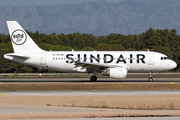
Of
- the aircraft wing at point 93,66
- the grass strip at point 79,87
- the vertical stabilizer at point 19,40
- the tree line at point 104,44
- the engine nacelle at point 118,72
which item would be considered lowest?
the grass strip at point 79,87

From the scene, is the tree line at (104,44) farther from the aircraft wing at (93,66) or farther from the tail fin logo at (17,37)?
the aircraft wing at (93,66)

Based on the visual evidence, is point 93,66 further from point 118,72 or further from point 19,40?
point 19,40

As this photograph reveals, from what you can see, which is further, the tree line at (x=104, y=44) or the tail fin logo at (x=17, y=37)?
the tree line at (x=104, y=44)

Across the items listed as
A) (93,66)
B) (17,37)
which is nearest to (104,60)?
(93,66)

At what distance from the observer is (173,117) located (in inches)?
589

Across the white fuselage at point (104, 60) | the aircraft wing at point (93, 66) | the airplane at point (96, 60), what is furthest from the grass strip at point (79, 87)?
the white fuselage at point (104, 60)

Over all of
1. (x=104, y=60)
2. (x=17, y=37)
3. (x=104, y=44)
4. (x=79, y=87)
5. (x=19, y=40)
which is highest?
(x=104, y=44)

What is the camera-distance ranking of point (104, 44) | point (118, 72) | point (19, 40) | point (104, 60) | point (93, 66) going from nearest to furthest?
point (118, 72)
point (93, 66)
point (104, 60)
point (19, 40)
point (104, 44)

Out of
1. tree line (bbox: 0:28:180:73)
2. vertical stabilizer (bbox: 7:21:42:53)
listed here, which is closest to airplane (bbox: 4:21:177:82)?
vertical stabilizer (bbox: 7:21:42:53)

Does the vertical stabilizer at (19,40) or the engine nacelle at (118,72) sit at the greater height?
the vertical stabilizer at (19,40)

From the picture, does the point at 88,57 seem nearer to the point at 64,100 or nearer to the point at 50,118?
the point at 64,100

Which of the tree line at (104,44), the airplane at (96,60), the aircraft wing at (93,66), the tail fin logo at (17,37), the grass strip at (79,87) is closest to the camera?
the grass strip at (79,87)

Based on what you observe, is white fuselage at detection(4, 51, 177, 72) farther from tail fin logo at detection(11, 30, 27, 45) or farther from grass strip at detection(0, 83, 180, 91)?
grass strip at detection(0, 83, 180, 91)

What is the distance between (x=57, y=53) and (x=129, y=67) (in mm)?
10345
